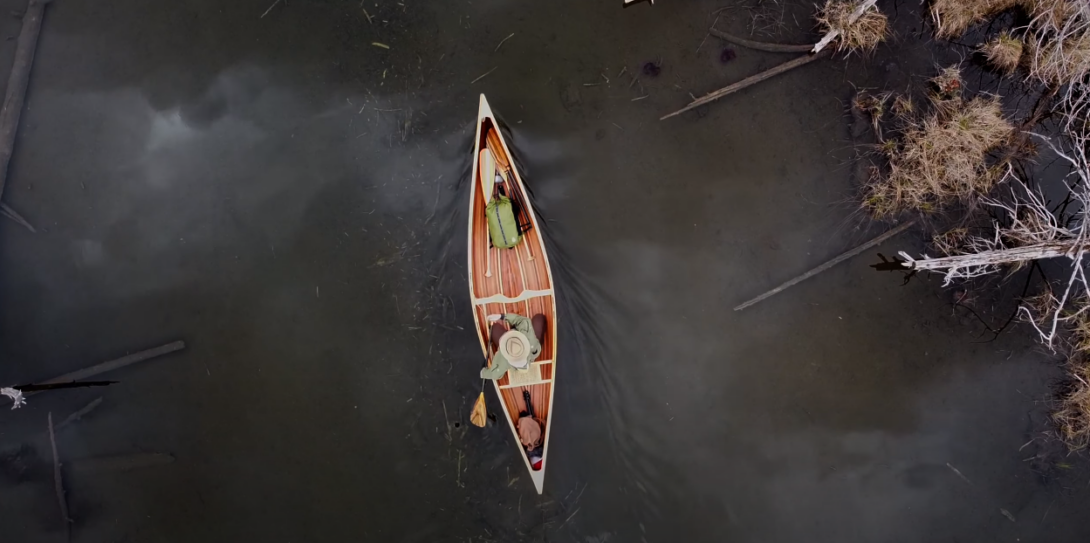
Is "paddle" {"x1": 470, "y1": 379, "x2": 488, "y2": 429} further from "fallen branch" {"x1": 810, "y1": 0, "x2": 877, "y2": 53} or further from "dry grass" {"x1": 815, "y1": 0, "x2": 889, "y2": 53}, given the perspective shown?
"dry grass" {"x1": 815, "y1": 0, "x2": 889, "y2": 53}

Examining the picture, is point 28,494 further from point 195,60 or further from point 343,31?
point 343,31

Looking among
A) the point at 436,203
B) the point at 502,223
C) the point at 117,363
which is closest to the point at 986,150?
the point at 502,223

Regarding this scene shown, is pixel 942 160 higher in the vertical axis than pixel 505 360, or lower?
higher

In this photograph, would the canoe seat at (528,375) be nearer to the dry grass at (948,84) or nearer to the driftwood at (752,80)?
the driftwood at (752,80)

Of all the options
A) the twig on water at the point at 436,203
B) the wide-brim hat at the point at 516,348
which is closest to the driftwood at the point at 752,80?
the twig on water at the point at 436,203

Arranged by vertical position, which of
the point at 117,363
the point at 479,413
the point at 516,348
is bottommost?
the point at 479,413

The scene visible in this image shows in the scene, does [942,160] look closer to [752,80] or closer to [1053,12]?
[1053,12]
